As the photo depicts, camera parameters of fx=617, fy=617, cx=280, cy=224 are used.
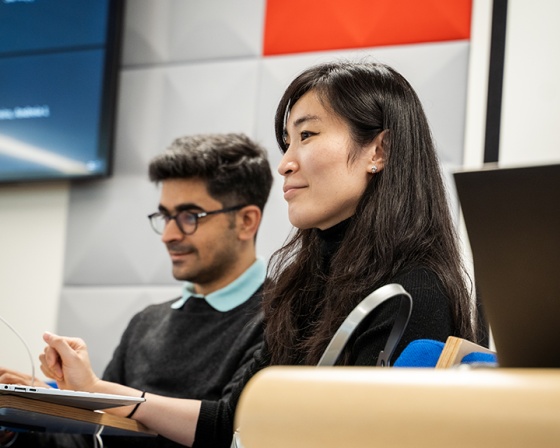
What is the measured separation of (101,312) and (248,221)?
88 centimetres

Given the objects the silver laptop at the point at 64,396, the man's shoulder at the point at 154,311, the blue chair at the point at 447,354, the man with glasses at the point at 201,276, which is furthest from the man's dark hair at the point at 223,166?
the blue chair at the point at 447,354

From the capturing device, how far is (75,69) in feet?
8.69

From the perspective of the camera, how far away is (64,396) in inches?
40.0

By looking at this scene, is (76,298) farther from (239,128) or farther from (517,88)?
(517,88)

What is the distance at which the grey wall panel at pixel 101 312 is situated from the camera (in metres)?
2.42

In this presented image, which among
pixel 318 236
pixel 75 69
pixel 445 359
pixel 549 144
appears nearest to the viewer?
pixel 445 359

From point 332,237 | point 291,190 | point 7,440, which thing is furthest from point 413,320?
point 7,440

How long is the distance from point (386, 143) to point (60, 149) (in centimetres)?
179

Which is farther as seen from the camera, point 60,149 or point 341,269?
point 60,149

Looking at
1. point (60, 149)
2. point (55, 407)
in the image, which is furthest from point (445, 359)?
point (60, 149)

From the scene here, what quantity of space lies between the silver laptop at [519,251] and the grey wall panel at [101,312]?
1959 mm

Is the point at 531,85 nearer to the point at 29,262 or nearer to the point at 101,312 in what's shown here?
the point at 101,312

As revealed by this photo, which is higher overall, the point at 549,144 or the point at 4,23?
the point at 4,23

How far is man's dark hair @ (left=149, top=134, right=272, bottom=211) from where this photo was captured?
1.96 metres
